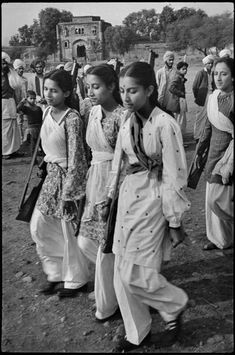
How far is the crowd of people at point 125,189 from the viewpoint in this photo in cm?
282

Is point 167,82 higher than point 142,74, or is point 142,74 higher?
point 167,82

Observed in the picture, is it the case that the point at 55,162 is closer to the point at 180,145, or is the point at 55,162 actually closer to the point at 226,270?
the point at 180,145

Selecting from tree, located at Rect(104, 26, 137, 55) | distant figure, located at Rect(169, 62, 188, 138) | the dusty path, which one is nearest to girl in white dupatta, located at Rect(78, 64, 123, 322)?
the dusty path

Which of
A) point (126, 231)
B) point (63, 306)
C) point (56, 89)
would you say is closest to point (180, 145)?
point (126, 231)

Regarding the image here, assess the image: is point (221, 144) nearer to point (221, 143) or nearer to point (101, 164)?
point (221, 143)

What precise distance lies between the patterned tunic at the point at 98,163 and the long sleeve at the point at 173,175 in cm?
67

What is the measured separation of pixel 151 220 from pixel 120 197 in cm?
29

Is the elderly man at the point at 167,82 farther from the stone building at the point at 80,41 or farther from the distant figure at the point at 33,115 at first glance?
the stone building at the point at 80,41

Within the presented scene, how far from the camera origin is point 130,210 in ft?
9.53

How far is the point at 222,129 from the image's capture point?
4.11 m

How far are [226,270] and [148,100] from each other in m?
1.94

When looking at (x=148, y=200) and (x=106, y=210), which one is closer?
(x=148, y=200)

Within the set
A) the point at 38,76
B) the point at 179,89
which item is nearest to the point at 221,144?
the point at 179,89

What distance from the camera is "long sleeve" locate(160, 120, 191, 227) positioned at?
2.74 meters
